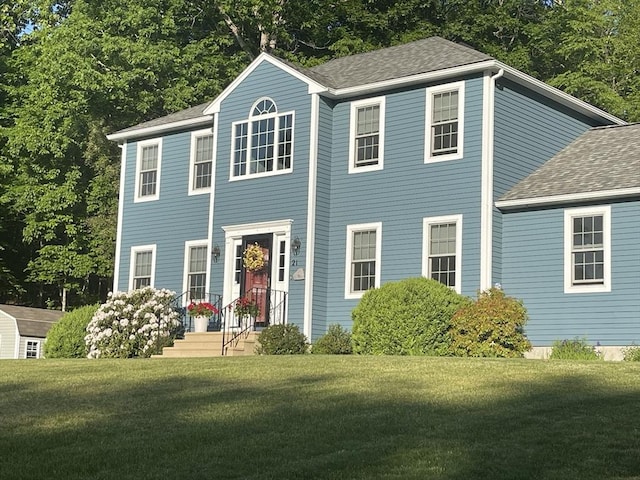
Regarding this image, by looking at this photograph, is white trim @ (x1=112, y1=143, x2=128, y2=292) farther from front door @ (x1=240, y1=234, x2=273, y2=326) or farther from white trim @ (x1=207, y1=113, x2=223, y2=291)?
front door @ (x1=240, y1=234, x2=273, y2=326)

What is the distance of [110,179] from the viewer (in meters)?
36.7

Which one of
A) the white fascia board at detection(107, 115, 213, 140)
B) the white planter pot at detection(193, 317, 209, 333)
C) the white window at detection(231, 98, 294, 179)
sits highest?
the white fascia board at detection(107, 115, 213, 140)

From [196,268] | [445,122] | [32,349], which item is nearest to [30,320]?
[32,349]

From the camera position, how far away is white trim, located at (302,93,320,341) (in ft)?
74.4

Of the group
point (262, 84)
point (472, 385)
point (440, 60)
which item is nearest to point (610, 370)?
point (472, 385)

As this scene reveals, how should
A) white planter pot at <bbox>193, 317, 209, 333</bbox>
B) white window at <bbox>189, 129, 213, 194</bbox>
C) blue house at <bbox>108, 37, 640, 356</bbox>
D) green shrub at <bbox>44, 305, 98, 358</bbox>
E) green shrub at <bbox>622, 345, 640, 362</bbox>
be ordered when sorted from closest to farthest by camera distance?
1. green shrub at <bbox>622, 345, 640, 362</bbox>
2. blue house at <bbox>108, 37, 640, 356</bbox>
3. white planter pot at <bbox>193, 317, 209, 333</bbox>
4. green shrub at <bbox>44, 305, 98, 358</bbox>
5. white window at <bbox>189, 129, 213, 194</bbox>

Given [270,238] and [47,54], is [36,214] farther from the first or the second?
[270,238]

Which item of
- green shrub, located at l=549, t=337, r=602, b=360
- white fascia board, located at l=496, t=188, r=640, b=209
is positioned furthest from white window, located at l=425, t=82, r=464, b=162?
green shrub, located at l=549, t=337, r=602, b=360

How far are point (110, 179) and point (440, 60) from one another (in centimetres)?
1732

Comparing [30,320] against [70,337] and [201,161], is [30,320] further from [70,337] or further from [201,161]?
[201,161]

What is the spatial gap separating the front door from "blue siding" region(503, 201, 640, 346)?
18.5 feet

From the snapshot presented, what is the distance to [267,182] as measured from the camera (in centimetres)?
2422

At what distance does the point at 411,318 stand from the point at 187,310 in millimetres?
7576

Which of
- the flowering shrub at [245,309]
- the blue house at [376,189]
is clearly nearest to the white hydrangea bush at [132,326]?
the blue house at [376,189]
